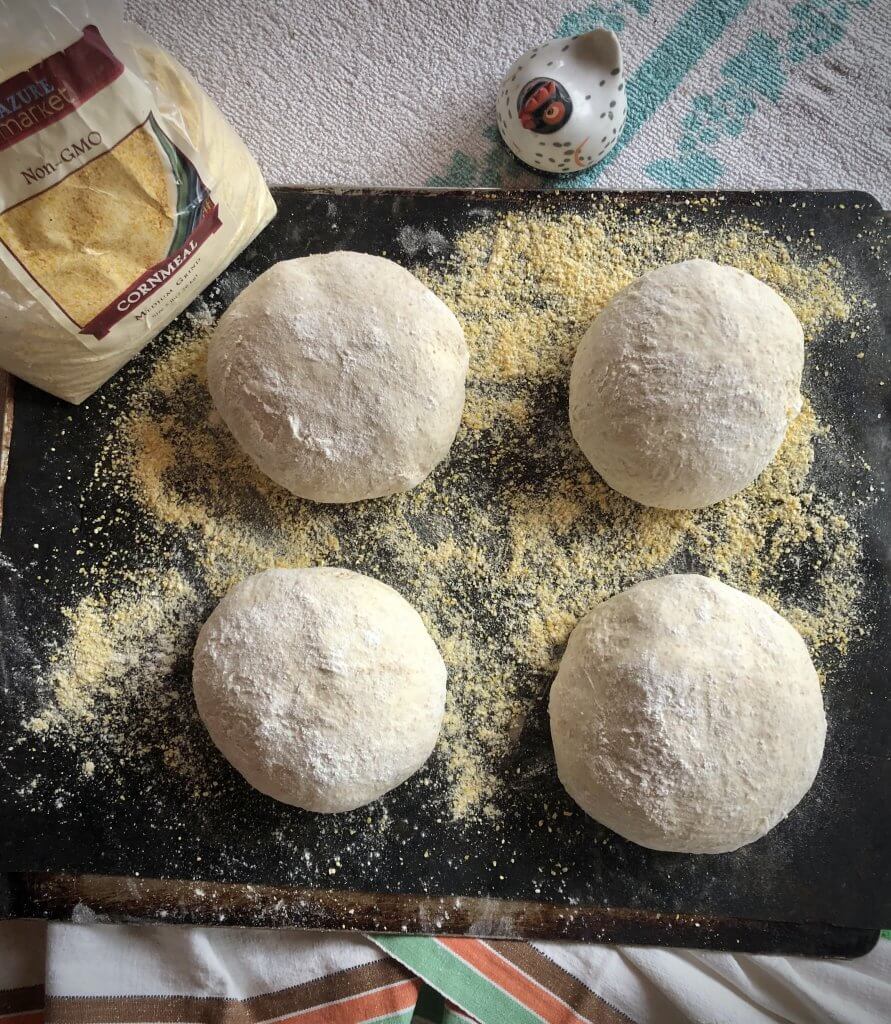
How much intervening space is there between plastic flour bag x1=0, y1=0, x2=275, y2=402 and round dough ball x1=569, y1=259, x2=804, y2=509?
0.55 m

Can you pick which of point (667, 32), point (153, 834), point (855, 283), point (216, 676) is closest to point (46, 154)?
point (216, 676)

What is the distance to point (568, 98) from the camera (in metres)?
1.15

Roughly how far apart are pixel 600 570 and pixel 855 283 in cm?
56

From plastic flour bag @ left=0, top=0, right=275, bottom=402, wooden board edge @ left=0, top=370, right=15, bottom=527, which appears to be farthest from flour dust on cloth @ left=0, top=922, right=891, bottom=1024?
plastic flour bag @ left=0, top=0, right=275, bottom=402

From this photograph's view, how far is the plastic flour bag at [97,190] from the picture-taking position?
943mm

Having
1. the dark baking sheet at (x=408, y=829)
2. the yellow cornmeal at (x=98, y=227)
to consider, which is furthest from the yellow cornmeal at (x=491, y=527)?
the yellow cornmeal at (x=98, y=227)

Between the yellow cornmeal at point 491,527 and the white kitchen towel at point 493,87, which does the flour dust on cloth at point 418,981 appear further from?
the white kitchen towel at point 493,87

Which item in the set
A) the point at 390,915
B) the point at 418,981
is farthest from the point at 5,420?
the point at 418,981

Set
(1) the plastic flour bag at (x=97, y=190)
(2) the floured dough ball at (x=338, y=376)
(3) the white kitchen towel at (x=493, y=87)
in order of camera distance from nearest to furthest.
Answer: (1) the plastic flour bag at (x=97, y=190) < (2) the floured dough ball at (x=338, y=376) < (3) the white kitchen towel at (x=493, y=87)

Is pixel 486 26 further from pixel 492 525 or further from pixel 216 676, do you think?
pixel 216 676

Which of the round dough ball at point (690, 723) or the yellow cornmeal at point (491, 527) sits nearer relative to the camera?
the round dough ball at point (690, 723)

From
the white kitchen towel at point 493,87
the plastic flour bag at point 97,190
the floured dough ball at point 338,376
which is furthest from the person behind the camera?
the white kitchen towel at point 493,87

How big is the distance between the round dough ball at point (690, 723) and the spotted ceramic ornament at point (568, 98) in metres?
0.66

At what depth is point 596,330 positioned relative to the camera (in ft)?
3.60
